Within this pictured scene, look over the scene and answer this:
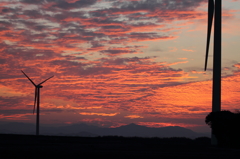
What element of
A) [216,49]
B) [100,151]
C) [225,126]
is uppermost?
[216,49]

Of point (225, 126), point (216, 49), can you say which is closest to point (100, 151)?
point (225, 126)

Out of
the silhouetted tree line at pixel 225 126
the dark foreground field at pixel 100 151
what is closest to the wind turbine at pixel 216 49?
the silhouetted tree line at pixel 225 126

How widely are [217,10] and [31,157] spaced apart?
36.7m

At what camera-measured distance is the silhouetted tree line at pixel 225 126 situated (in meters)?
43.0

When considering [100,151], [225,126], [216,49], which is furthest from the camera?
[216,49]

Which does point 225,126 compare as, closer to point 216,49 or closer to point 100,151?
point 216,49

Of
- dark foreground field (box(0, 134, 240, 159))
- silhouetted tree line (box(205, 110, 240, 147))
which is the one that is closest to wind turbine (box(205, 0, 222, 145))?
silhouetted tree line (box(205, 110, 240, 147))

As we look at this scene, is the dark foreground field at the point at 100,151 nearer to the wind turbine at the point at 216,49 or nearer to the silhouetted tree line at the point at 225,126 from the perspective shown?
the silhouetted tree line at the point at 225,126

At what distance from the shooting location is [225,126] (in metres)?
44.2

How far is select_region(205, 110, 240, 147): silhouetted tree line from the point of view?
141 ft

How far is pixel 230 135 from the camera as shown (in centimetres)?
4378

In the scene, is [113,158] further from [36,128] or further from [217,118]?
[36,128]

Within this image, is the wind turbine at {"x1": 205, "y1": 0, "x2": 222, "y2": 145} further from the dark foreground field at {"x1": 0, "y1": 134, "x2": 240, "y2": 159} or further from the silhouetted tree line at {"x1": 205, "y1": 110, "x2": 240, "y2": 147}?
the dark foreground field at {"x1": 0, "y1": 134, "x2": 240, "y2": 159}

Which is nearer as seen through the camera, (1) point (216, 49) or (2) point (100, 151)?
(2) point (100, 151)
